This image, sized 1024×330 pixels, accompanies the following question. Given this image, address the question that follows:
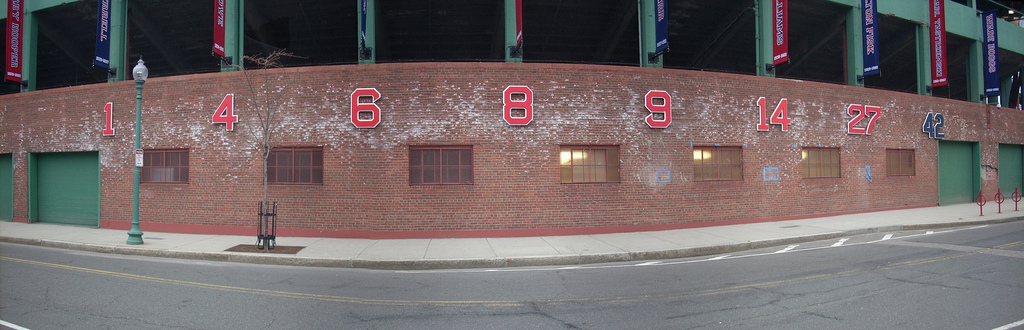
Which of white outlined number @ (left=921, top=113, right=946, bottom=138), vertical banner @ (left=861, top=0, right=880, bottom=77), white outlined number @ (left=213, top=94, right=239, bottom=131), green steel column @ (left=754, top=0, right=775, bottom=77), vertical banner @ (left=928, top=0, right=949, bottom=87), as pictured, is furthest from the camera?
vertical banner @ (left=928, top=0, right=949, bottom=87)

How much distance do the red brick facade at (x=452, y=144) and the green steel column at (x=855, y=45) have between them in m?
4.46

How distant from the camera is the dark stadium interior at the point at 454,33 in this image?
19672 mm

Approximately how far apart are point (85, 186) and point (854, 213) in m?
25.7

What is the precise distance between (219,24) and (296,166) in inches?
215

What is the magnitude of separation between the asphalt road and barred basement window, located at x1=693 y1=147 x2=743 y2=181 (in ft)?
14.5

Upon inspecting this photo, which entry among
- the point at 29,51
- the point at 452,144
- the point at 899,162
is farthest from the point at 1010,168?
the point at 29,51

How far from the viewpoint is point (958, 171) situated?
20688 mm

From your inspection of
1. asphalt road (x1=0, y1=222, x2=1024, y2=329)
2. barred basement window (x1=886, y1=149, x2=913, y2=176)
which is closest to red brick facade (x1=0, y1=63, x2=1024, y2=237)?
asphalt road (x1=0, y1=222, x2=1024, y2=329)

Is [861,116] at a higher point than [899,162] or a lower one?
higher

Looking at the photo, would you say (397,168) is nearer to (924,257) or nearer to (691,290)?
(691,290)

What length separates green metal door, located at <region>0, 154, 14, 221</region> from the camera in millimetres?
16578

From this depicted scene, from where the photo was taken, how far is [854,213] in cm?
1664

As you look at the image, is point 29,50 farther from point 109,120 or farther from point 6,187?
point 109,120

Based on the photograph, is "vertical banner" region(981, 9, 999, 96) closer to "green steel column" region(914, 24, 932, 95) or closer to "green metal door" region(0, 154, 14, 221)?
"green steel column" region(914, 24, 932, 95)
